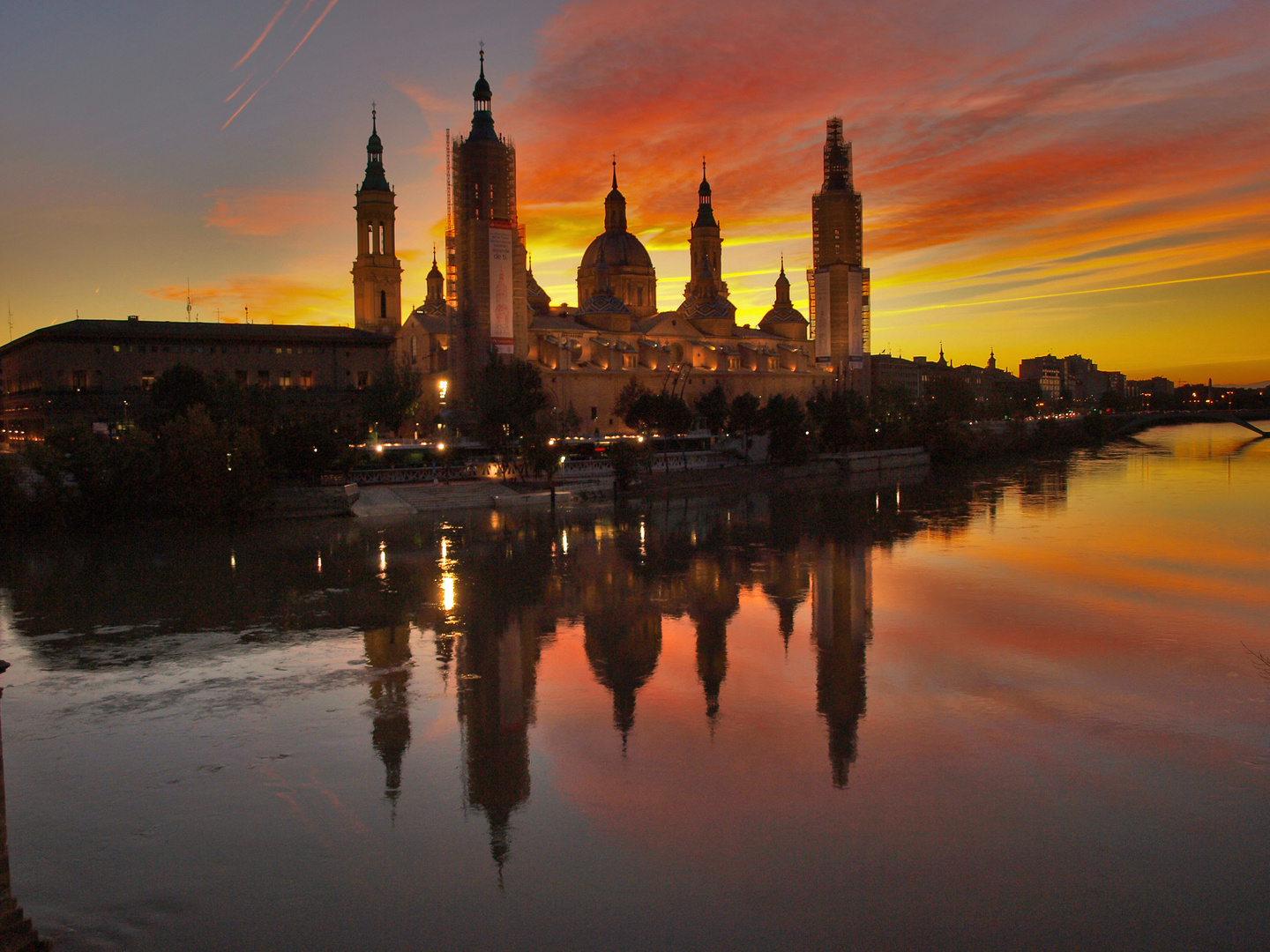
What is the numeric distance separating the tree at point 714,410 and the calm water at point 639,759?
27.9 metres

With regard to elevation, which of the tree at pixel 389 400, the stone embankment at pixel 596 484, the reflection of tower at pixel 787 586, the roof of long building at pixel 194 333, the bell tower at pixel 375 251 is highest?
the bell tower at pixel 375 251

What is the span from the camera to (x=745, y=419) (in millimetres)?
47531

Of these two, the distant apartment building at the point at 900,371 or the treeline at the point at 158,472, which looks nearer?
the treeline at the point at 158,472

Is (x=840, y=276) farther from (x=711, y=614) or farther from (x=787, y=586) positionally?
(x=711, y=614)

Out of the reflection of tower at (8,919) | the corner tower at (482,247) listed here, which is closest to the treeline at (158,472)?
the corner tower at (482,247)

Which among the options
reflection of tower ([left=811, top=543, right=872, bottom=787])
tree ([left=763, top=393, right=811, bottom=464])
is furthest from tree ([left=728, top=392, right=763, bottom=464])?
reflection of tower ([left=811, top=543, right=872, bottom=787])

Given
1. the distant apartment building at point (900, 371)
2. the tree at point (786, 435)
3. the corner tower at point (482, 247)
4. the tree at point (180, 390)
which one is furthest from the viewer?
the distant apartment building at point (900, 371)

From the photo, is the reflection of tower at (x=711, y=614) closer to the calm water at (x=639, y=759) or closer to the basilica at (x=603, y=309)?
the calm water at (x=639, y=759)

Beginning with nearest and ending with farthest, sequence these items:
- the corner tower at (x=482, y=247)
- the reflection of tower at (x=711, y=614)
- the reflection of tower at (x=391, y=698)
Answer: the reflection of tower at (x=391, y=698), the reflection of tower at (x=711, y=614), the corner tower at (x=482, y=247)

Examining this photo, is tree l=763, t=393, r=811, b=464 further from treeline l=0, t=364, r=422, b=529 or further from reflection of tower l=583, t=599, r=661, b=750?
reflection of tower l=583, t=599, r=661, b=750

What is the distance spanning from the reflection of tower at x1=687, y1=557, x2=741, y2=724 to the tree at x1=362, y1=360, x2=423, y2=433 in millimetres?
23134

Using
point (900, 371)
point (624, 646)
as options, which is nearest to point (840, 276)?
point (624, 646)

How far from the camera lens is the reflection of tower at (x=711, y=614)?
1283cm

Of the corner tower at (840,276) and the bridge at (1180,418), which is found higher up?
the corner tower at (840,276)
